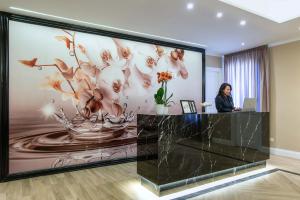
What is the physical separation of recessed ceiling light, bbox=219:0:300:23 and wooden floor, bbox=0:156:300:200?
2.80 meters

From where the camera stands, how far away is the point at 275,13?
382 centimetres

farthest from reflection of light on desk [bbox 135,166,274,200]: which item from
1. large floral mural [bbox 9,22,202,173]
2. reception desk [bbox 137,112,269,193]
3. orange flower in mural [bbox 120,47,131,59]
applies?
orange flower in mural [bbox 120,47,131,59]

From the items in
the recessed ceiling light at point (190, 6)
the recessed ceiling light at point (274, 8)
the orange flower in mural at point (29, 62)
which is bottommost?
the orange flower in mural at point (29, 62)

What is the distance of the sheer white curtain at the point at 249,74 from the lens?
526cm

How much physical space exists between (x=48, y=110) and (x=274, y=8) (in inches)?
178

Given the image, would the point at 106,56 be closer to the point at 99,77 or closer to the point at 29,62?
the point at 99,77

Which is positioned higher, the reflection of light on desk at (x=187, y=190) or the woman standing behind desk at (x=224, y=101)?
the woman standing behind desk at (x=224, y=101)

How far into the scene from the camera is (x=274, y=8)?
12.4ft

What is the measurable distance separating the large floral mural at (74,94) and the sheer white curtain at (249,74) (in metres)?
2.27

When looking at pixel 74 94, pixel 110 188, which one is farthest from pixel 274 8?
pixel 110 188

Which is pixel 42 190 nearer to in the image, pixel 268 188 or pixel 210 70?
pixel 268 188

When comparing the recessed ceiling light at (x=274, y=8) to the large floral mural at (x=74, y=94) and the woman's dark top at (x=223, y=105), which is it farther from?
the large floral mural at (x=74, y=94)

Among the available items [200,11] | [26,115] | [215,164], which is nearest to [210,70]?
[200,11]

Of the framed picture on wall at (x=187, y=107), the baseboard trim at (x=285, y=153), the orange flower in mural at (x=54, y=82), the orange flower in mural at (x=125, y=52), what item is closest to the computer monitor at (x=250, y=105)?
the framed picture on wall at (x=187, y=107)
